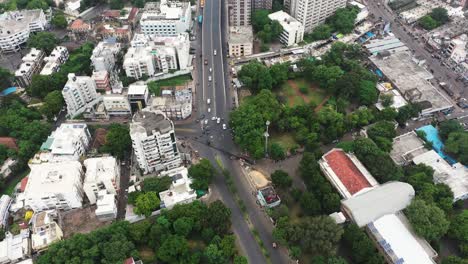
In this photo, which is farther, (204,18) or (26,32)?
(204,18)

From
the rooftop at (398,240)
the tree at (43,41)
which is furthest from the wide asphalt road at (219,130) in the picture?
the tree at (43,41)

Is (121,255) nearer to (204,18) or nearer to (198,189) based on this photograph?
(198,189)

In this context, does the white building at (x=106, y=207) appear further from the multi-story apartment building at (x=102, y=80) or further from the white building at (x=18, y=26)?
the white building at (x=18, y=26)

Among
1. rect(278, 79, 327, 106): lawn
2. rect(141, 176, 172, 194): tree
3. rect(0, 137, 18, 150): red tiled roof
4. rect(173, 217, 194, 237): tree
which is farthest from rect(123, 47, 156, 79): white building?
rect(173, 217, 194, 237): tree

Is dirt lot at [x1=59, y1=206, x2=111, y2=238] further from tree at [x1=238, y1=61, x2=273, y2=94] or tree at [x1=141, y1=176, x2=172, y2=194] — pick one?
tree at [x1=238, y1=61, x2=273, y2=94]

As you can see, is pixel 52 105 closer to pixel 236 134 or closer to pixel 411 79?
pixel 236 134

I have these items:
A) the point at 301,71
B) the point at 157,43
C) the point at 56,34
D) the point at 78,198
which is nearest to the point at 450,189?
the point at 301,71
